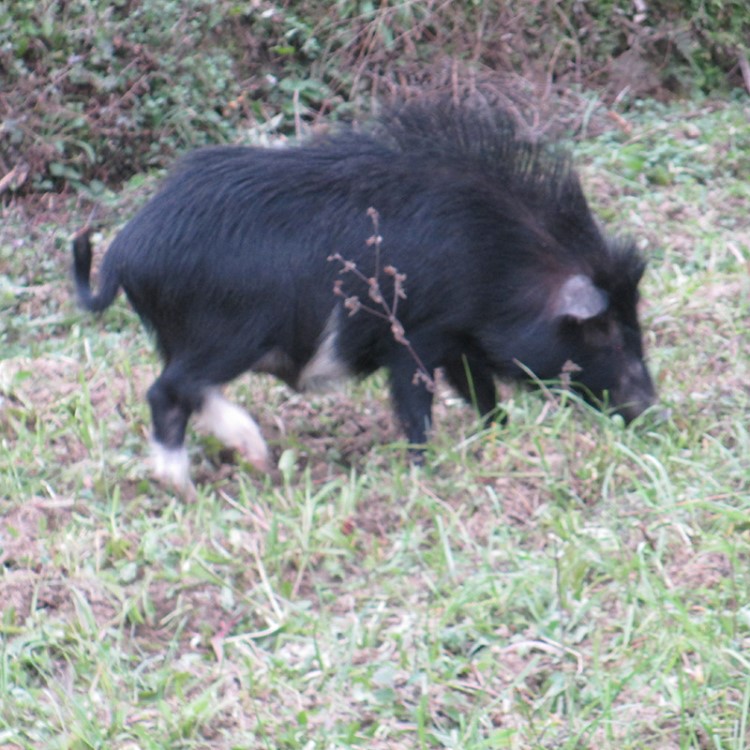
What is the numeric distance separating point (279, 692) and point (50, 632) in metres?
0.77

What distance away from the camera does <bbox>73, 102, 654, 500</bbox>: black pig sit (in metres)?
5.04

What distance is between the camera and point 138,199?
7832 mm

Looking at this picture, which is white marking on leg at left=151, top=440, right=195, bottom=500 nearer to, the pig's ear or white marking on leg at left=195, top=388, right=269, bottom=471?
white marking on leg at left=195, top=388, right=269, bottom=471

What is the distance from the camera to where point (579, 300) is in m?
5.21

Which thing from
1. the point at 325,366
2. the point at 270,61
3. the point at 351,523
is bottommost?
the point at 351,523

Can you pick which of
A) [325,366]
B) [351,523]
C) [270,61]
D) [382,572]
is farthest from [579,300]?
[270,61]

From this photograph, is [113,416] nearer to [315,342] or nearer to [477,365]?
[315,342]

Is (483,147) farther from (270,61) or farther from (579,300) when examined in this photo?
(270,61)

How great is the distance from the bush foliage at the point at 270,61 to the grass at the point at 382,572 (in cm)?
234

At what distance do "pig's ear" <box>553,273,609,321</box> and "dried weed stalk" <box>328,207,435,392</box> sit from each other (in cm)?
56

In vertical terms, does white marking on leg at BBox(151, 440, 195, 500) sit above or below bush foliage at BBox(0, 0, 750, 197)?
below

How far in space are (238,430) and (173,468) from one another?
1.07 feet

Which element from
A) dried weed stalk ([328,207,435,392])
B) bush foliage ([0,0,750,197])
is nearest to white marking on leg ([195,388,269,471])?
dried weed stalk ([328,207,435,392])

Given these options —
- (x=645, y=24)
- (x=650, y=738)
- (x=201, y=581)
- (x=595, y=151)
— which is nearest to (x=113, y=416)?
(x=201, y=581)
